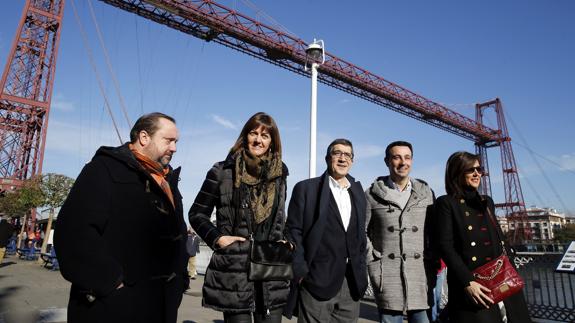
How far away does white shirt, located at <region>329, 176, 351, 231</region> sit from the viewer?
8.38ft

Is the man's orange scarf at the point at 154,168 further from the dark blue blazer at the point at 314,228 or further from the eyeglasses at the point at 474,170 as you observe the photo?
the eyeglasses at the point at 474,170

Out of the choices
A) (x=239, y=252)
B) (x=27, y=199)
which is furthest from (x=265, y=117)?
(x=27, y=199)

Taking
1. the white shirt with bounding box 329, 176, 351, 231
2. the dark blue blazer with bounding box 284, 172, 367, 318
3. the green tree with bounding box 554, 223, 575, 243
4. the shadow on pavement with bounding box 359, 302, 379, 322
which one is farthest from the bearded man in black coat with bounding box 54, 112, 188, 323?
the green tree with bounding box 554, 223, 575, 243

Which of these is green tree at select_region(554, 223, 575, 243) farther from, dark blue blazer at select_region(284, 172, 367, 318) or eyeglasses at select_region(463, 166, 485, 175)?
dark blue blazer at select_region(284, 172, 367, 318)

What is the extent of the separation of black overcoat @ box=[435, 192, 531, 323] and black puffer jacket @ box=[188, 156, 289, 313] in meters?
A: 0.97

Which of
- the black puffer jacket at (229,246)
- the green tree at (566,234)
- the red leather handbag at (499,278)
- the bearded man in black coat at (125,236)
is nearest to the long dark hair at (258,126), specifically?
the black puffer jacket at (229,246)

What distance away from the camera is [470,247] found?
7.59ft

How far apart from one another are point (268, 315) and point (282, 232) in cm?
46

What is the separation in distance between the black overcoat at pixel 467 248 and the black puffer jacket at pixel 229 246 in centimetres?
97

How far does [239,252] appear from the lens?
6.50 feet

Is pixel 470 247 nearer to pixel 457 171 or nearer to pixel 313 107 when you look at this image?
pixel 457 171

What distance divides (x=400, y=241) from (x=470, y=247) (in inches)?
17.0

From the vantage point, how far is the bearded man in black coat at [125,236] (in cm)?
148

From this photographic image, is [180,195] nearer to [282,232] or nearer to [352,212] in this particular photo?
[282,232]
